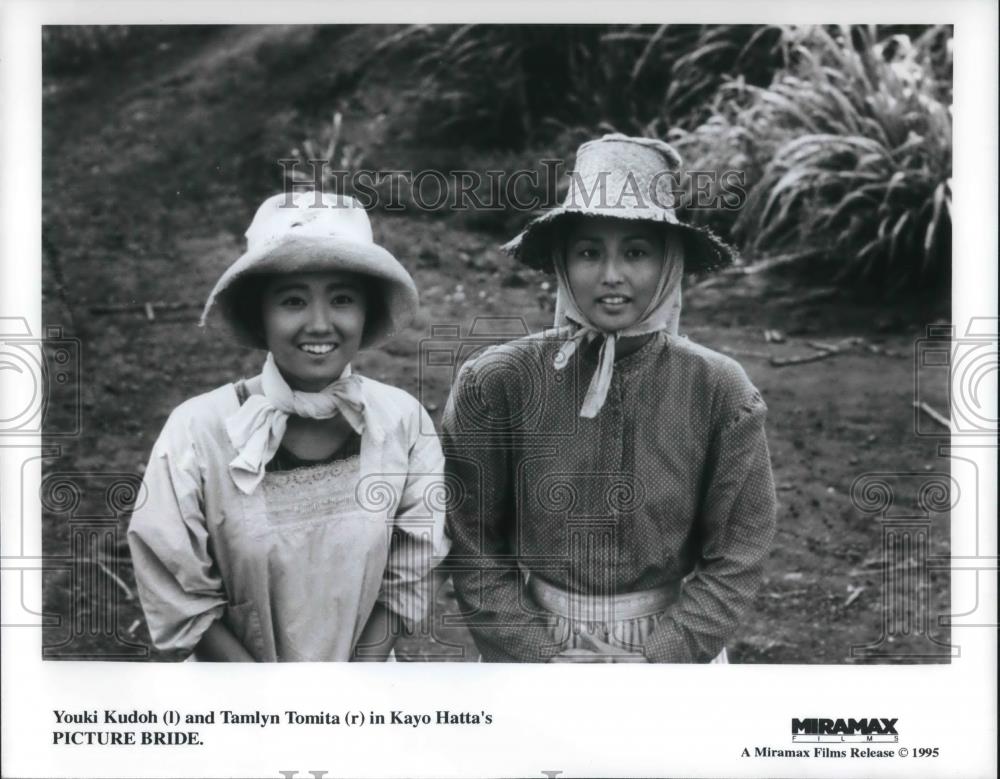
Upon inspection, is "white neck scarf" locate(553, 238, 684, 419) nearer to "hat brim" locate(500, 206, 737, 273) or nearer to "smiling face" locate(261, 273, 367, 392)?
"hat brim" locate(500, 206, 737, 273)

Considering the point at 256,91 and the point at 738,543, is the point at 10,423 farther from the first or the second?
the point at 738,543

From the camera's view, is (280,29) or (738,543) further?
(280,29)

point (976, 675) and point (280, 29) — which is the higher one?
point (280, 29)

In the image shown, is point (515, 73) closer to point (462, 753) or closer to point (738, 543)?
point (738, 543)

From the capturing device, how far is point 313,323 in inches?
141

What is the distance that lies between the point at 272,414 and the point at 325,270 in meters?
0.44

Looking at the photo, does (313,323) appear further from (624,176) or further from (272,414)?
(624,176)

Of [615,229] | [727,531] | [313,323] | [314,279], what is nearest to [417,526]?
[313,323]

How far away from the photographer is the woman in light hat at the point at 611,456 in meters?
3.61

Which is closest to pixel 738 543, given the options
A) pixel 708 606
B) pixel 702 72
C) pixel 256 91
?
pixel 708 606

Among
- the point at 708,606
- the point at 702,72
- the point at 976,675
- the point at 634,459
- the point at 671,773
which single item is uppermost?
the point at 702,72

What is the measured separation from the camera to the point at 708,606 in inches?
145

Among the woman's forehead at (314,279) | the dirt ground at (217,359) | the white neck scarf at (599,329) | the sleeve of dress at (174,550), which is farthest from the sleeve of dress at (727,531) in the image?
the sleeve of dress at (174,550)

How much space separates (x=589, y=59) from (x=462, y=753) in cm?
213
